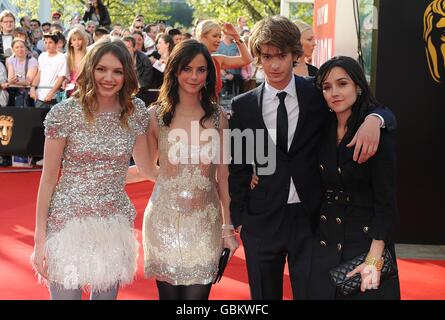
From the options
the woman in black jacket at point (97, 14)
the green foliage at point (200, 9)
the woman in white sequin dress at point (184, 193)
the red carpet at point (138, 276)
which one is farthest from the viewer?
the green foliage at point (200, 9)

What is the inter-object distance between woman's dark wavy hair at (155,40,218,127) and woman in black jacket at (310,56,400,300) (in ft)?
1.94

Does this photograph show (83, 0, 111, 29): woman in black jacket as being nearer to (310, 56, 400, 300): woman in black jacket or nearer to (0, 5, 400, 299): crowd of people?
(0, 5, 400, 299): crowd of people

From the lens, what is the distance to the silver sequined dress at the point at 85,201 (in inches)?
129

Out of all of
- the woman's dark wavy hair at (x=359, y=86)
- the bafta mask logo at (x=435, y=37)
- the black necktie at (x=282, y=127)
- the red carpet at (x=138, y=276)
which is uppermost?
the bafta mask logo at (x=435, y=37)

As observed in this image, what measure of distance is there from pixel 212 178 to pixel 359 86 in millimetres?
883

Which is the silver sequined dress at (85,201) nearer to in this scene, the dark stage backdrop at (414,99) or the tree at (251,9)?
the dark stage backdrop at (414,99)

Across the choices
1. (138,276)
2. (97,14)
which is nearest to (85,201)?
(138,276)

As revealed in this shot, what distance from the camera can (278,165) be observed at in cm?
338

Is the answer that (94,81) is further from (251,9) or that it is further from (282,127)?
(251,9)

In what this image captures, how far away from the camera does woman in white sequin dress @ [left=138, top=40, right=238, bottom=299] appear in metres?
3.49

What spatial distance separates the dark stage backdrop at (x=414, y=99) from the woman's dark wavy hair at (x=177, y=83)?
10.1 feet

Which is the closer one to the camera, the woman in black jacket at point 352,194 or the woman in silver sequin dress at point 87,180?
the woman in black jacket at point 352,194

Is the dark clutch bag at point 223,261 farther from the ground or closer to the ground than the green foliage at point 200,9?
closer to the ground

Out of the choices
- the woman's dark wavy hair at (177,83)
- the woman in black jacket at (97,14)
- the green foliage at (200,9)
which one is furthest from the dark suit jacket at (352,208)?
the green foliage at (200,9)
